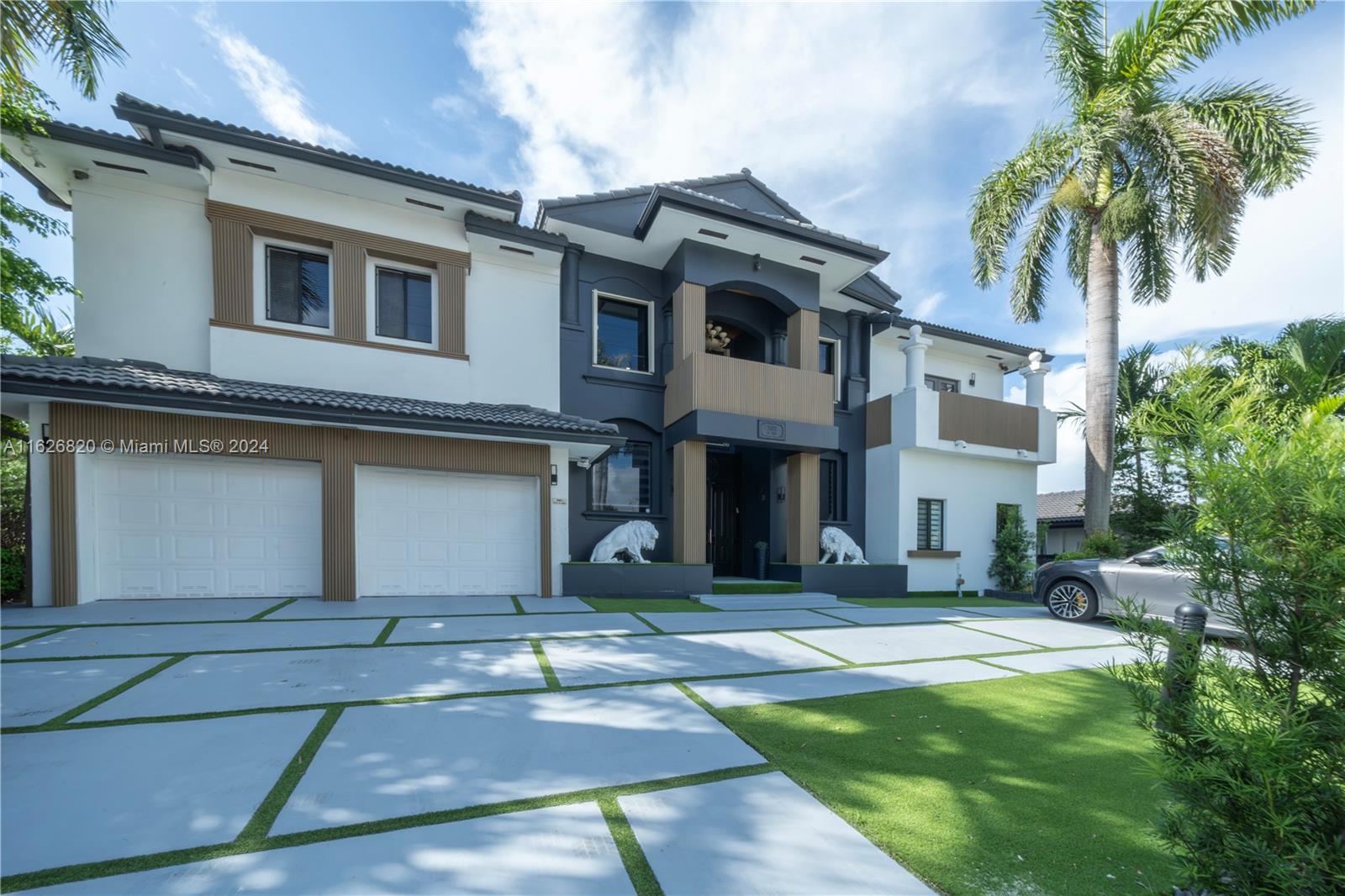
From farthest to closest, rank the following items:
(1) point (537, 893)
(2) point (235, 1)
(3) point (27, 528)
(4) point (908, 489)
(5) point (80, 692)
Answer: (4) point (908, 489)
(2) point (235, 1)
(3) point (27, 528)
(5) point (80, 692)
(1) point (537, 893)

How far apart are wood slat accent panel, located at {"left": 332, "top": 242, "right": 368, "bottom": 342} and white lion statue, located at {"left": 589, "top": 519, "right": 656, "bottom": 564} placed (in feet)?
19.3

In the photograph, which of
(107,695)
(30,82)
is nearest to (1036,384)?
(107,695)

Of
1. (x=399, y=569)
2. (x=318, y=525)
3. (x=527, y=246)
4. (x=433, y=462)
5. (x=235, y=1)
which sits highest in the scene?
(x=235, y=1)

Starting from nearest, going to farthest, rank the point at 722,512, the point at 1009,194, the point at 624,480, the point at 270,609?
1. the point at 270,609
2. the point at 624,480
3. the point at 1009,194
4. the point at 722,512

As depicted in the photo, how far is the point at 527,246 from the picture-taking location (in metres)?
10.4

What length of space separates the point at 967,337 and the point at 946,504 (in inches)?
210

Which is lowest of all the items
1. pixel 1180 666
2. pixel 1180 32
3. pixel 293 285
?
pixel 1180 666

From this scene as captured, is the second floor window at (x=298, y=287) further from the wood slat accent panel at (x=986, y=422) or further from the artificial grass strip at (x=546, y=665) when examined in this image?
the wood slat accent panel at (x=986, y=422)

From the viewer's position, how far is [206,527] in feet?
25.2

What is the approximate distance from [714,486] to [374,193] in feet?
32.0

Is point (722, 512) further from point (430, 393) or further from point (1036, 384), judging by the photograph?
point (1036, 384)

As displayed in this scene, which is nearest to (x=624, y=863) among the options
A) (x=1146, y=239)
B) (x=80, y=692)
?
(x=80, y=692)

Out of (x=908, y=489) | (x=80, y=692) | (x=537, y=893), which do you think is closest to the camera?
(x=537, y=893)

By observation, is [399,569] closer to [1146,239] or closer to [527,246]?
[527,246]
